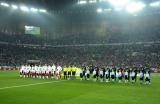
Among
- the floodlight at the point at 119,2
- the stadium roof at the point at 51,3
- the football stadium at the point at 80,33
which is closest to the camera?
the floodlight at the point at 119,2

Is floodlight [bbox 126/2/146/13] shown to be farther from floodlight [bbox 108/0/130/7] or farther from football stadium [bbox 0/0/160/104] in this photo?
floodlight [bbox 108/0/130/7]

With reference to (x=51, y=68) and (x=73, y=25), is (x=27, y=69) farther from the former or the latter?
(x=73, y=25)

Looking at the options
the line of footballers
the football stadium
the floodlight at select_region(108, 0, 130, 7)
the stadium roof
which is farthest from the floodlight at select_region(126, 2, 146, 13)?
the line of footballers

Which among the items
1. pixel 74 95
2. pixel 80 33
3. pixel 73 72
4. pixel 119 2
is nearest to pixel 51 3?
pixel 80 33

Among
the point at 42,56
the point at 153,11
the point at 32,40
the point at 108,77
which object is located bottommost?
the point at 108,77

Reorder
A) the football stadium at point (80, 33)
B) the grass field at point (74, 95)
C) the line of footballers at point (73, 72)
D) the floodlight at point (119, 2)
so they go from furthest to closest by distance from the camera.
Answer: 1. the football stadium at point (80, 33)
2. the floodlight at point (119, 2)
3. the line of footballers at point (73, 72)
4. the grass field at point (74, 95)

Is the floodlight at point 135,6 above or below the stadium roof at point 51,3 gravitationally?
below

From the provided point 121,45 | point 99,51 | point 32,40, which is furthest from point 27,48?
point 121,45

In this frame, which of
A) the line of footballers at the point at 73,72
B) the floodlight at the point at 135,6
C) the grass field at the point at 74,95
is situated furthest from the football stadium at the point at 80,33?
the grass field at the point at 74,95

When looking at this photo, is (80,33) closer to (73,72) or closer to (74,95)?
(73,72)

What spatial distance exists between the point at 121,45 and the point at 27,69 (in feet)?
128

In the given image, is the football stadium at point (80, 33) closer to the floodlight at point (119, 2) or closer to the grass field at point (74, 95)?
the floodlight at point (119, 2)

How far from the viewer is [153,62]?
181ft

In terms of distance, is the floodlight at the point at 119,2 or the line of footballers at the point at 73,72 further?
the floodlight at the point at 119,2
